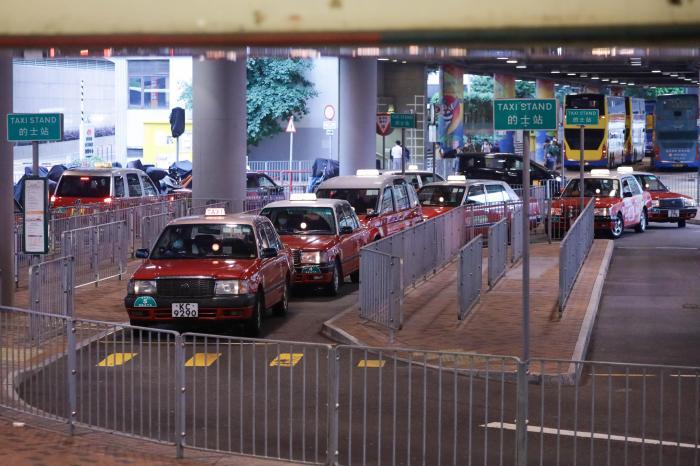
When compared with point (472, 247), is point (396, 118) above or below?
above

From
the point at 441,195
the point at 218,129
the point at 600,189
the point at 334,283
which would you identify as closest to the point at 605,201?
the point at 600,189

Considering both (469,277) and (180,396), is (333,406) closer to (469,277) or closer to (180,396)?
(180,396)

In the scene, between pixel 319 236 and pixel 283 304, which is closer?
pixel 283 304

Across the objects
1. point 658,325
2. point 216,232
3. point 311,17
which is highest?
point 311,17

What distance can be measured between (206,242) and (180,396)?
280 inches

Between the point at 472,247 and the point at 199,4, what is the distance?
15.0 m

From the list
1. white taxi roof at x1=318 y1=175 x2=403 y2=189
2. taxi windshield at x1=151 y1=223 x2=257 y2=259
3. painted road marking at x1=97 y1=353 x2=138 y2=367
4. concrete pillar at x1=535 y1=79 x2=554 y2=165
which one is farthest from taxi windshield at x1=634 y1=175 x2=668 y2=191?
concrete pillar at x1=535 y1=79 x2=554 y2=165

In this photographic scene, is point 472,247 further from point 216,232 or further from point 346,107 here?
point 346,107

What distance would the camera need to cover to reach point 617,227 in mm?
32938

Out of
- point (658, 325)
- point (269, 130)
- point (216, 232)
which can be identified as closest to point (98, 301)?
point (216, 232)

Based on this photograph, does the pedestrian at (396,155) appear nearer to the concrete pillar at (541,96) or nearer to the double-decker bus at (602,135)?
the double-decker bus at (602,135)

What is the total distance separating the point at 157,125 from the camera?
66500 mm

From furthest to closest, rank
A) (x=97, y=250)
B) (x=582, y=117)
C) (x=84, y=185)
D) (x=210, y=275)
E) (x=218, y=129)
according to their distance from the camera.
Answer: (x=218, y=129)
(x=84, y=185)
(x=582, y=117)
(x=97, y=250)
(x=210, y=275)

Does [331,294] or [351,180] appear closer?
[331,294]
